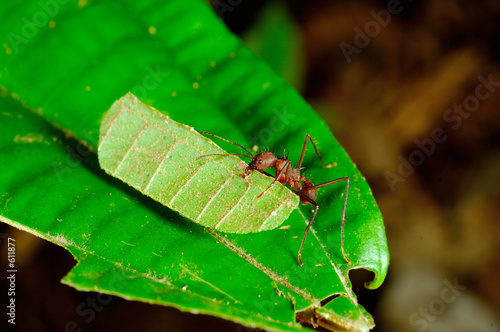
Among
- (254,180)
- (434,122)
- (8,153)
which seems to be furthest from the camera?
(434,122)

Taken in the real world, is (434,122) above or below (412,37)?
below

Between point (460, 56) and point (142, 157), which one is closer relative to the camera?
point (142, 157)

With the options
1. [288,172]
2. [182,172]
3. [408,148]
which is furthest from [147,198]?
[408,148]

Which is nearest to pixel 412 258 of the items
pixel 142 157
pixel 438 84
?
pixel 438 84

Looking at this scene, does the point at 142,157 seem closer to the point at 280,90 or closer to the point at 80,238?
the point at 80,238

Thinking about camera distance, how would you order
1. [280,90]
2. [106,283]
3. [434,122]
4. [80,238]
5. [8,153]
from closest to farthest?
[106,283] < [80,238] < [8,153] < [280,90] < [434,122]

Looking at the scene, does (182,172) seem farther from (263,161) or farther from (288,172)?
(288,172)

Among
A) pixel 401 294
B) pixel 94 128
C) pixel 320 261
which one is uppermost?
pixel 94 128
